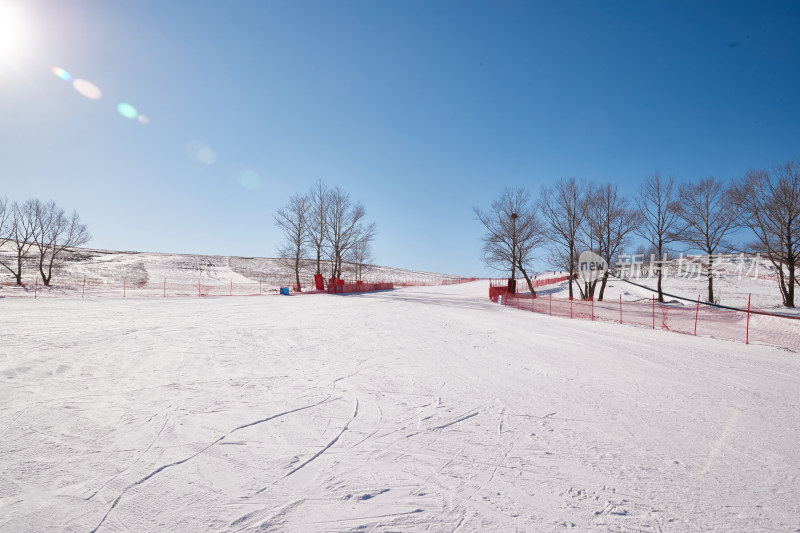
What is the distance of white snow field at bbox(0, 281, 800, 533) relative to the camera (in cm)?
276

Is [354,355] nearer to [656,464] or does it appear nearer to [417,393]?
[417,393]

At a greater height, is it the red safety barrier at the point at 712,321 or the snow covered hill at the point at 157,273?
the snow covered hill at the point at 157,273

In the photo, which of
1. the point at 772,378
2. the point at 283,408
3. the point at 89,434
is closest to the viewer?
the point at 89,434

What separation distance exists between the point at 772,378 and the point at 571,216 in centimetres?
2475

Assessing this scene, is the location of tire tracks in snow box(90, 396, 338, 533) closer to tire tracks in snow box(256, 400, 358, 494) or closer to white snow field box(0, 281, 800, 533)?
white snow field box(0, 281, 800, 533)

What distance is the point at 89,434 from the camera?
3.94 metres

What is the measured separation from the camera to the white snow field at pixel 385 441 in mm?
2758

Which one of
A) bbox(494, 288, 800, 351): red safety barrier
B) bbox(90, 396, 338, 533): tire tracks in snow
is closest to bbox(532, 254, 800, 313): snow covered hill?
bbox(494, 288, 800, 351): red safety barrier

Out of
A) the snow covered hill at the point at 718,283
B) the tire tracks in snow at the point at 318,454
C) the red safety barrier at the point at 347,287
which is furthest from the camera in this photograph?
the red safety barrier at the point at 347,287

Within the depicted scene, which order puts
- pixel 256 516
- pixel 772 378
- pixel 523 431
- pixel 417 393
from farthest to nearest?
pixel 772 378 < pixel 417 393 < pixel 523 431 < pixel 256 516

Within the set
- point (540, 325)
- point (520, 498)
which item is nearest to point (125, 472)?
point (520, 498)

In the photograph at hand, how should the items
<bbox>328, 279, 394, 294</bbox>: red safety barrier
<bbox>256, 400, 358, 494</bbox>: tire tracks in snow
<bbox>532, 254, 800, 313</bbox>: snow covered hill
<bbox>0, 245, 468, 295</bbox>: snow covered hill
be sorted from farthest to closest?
<bbox>0, 245, 468, 295</bbox>: snow covered hill
<bbox>328, 279, 394, 294</bbox>: red safety barrier
<bbox>532, 254, 800, 313</bbox>: snow covered hill
<bbox>256, 400, 358, 494</bbox>: tire tracks in snow

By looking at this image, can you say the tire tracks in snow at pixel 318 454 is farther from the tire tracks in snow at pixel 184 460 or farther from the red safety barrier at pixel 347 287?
the red safety barrier at pixel 347 287

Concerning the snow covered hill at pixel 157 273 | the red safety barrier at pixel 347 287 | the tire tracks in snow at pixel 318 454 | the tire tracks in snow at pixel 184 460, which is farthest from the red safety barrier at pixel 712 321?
the snow covered hill at pixel 157 273
